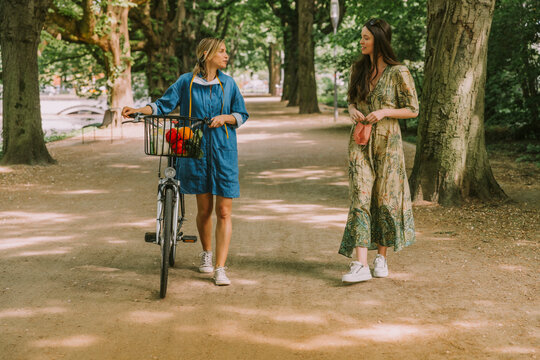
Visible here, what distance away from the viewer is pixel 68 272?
5.42 m

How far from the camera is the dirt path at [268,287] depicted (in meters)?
3.83

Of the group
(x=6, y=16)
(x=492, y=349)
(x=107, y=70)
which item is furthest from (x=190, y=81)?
(x=107, y=70)

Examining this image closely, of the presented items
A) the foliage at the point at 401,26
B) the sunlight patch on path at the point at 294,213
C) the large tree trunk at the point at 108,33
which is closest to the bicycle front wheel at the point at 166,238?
the sunlight patch on path at the point at 294,213

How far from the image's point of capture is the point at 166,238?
462cm

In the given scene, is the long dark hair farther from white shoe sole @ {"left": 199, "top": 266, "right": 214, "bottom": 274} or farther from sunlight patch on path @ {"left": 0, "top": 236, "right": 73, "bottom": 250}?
sunlight patch on path @ {"left": 0, "top": 236, "right": 73, "bottom": 250}

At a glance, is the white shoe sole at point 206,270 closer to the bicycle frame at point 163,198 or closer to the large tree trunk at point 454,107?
the bicycle frame at point 163,198

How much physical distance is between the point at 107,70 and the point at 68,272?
1896 centimetres

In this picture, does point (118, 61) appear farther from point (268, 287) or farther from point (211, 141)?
point (268, 287)

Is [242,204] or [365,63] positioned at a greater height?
[365,63]

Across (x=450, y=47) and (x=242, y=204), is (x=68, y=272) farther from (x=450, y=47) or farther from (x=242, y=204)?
(x=450, y=47)

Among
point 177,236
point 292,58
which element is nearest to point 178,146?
point 177,236

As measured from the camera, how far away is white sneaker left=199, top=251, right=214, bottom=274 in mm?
5395

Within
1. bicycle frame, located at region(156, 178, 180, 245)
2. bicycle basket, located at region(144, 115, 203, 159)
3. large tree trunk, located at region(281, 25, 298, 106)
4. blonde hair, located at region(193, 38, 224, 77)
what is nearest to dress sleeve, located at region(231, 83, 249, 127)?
blonde hair, located at region(193, 38, 224, 77)

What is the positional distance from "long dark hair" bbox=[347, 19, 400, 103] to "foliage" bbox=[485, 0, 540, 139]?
Answer: 937cm
